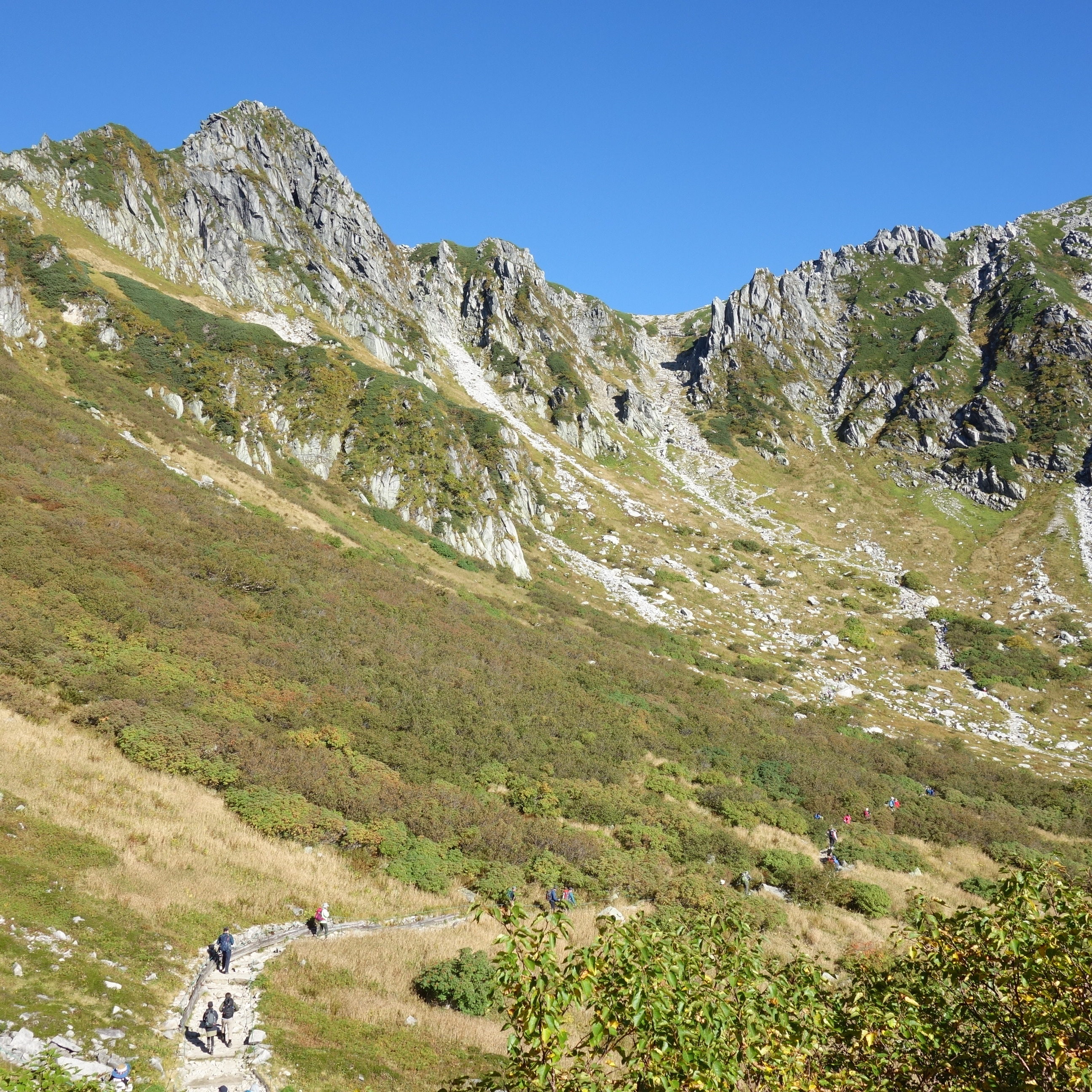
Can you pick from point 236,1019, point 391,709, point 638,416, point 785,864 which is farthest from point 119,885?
point 638,416

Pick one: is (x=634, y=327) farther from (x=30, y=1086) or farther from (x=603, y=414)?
(x=30, y=1086)

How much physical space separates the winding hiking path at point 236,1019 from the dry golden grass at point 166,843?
0.89 metres

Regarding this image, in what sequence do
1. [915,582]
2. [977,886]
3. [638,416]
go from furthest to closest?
[638,416]
[915,582]
[977,886]

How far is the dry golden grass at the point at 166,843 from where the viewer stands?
15250 millimetres

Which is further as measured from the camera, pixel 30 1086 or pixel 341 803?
pixel 341 803

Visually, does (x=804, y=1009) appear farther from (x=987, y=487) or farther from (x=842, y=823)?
(x=987, y=487)

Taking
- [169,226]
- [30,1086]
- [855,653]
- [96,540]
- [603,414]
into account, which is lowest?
[30,1086]

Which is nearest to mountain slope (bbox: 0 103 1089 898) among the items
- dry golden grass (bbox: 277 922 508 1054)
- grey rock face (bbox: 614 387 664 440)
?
grey rock face (bbox: 614 387 664 440)

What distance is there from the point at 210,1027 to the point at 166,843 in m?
6.48

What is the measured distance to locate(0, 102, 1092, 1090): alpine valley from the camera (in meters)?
20.8

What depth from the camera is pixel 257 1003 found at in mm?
12469

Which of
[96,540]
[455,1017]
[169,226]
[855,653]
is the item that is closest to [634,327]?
[169,226]

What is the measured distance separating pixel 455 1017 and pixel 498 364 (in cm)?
9426

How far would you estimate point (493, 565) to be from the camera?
5353 cm
